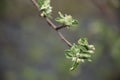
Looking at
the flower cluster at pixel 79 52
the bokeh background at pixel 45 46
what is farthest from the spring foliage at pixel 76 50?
the bokeh background at pixel 45 46

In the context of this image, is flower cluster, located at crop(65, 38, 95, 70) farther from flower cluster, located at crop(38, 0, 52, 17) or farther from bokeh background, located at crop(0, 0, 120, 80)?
bokeh background, located at crop(0, 0, 120, 80)

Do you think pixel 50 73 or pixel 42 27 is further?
pixel 42 27

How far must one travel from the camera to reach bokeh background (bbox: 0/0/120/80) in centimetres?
286

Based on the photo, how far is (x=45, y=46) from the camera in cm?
317

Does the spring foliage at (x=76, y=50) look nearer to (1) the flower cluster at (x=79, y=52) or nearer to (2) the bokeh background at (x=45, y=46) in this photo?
(1) the flower cluster at (x=79, y=52)

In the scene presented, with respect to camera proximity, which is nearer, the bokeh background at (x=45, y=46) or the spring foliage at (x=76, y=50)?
the spring foliage at (x=76, y=50)

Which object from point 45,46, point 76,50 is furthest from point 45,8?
point 45,46

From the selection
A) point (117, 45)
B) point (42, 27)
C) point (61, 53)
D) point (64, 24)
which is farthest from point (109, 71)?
point (64, 24)

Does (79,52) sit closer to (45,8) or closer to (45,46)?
(45,8)

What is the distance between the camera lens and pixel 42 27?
3.29m

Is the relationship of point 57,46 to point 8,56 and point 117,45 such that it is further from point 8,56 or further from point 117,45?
point 117,45

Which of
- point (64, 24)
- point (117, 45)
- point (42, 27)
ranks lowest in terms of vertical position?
point (64, 24)

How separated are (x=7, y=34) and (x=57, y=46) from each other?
1.17ft

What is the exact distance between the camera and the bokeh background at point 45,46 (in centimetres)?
286
